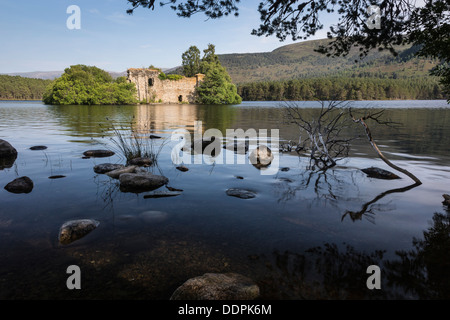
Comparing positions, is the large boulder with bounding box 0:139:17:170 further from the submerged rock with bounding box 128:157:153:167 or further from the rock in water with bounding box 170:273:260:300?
the rock in water with bounding box 170:273:260:300

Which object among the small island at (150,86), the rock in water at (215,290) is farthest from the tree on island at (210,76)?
the rock in water at (215,290)

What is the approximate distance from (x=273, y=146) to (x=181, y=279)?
36.3 ft

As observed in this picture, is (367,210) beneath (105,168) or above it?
beneath

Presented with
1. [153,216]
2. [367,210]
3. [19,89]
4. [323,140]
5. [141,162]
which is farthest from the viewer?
[19,89]

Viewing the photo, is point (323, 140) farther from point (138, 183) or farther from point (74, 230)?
point (74, 230)

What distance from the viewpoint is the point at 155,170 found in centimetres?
867

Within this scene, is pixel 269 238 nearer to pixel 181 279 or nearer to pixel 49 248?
pixel 181 279

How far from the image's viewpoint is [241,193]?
6.34m

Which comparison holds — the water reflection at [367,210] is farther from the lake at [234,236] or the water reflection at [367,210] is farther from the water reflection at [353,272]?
the water reflection at [353,272]

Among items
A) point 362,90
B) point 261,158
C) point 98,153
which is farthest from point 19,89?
point 261,158

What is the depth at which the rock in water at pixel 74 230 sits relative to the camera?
4051 millimetres

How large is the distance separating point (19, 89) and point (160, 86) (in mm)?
120238
